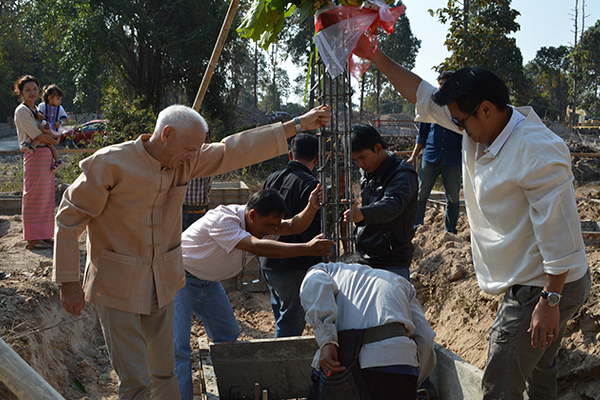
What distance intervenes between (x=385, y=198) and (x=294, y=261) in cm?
91

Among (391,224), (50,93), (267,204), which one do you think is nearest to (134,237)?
(267,204)

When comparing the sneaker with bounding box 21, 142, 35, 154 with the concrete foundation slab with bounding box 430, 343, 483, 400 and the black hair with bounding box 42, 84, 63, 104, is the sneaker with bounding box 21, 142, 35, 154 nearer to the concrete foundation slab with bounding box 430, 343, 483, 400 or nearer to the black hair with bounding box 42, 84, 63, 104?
the black hair with bounding box 42, 84, 63, 104

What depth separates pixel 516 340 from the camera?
2.25 metres

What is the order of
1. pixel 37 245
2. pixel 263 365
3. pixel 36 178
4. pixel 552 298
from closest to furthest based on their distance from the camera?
pixel 552 298, pixel 263 365, pixel 36 178, pixel 37 245

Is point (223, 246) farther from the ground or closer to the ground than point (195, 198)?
closer to the ground

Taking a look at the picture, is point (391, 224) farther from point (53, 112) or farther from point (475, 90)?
point (53, 112)

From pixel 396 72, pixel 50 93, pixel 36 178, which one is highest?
pixel 50 93

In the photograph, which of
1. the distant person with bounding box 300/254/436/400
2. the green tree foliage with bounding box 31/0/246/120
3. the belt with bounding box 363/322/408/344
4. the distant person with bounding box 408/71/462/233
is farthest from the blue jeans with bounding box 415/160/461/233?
the green tree foliage with bounding box 31/0/246/120

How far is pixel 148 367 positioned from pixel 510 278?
6.20ft

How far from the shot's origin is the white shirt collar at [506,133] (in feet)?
7.51

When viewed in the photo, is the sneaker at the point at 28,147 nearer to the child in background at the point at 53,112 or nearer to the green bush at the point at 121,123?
the child in background at the point at 53,112

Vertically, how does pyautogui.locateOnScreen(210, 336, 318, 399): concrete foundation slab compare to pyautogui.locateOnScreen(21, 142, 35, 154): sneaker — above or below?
below

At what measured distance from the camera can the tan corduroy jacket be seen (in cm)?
245

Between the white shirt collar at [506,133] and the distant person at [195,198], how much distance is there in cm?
408
